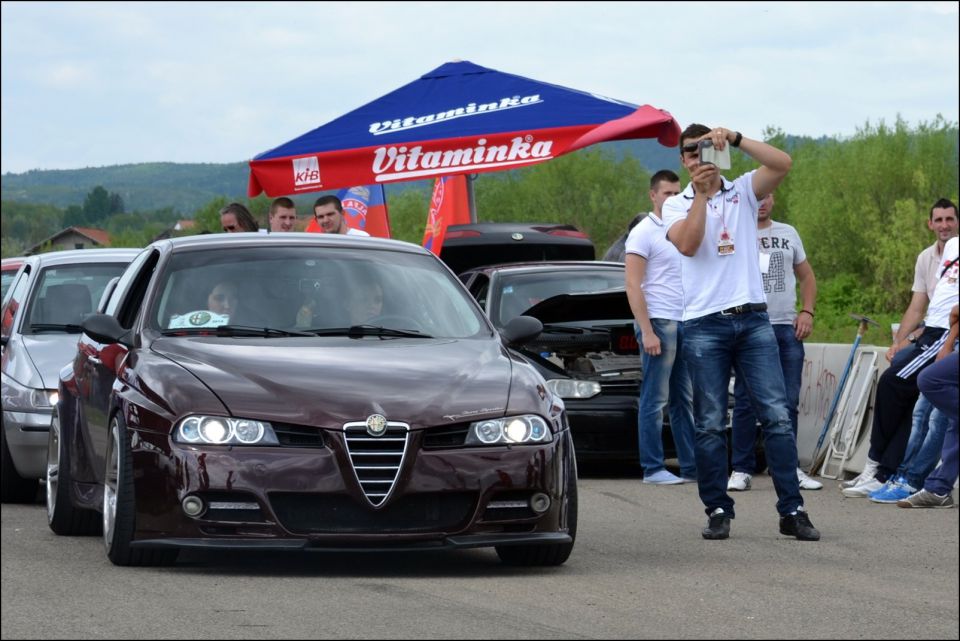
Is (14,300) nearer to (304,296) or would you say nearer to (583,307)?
(583,307)

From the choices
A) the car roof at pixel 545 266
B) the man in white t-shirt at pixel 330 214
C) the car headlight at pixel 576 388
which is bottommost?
the car headlight at pixel 576 388

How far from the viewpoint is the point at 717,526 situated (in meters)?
9.02

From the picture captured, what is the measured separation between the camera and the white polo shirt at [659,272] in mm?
12281

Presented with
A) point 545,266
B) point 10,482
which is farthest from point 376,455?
point 545,266

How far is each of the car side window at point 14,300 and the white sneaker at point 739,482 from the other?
5286mm

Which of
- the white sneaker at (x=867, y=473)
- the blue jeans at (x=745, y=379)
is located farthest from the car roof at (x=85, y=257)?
the white sneaker at (x=867, y=473)

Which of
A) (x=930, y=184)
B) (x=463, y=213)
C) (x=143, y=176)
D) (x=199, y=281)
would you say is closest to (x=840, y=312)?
(x=930, y=184)

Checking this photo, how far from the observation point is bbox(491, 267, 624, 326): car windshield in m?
13.8

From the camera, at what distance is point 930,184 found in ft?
298

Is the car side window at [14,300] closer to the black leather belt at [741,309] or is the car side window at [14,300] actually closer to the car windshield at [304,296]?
the car windshield at [304,296]

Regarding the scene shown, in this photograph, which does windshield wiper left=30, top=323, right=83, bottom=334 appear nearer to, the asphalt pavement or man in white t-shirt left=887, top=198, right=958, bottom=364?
the asphalt pavement

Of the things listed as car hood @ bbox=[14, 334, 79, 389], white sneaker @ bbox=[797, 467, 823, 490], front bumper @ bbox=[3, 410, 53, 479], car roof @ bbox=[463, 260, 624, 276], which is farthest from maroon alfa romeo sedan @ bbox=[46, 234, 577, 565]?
car roof @ bbox=[463, 260, 624, 276]

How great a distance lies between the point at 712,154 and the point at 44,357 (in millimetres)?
5255

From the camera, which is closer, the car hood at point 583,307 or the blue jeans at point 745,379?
the blue jeans at point 745,379
